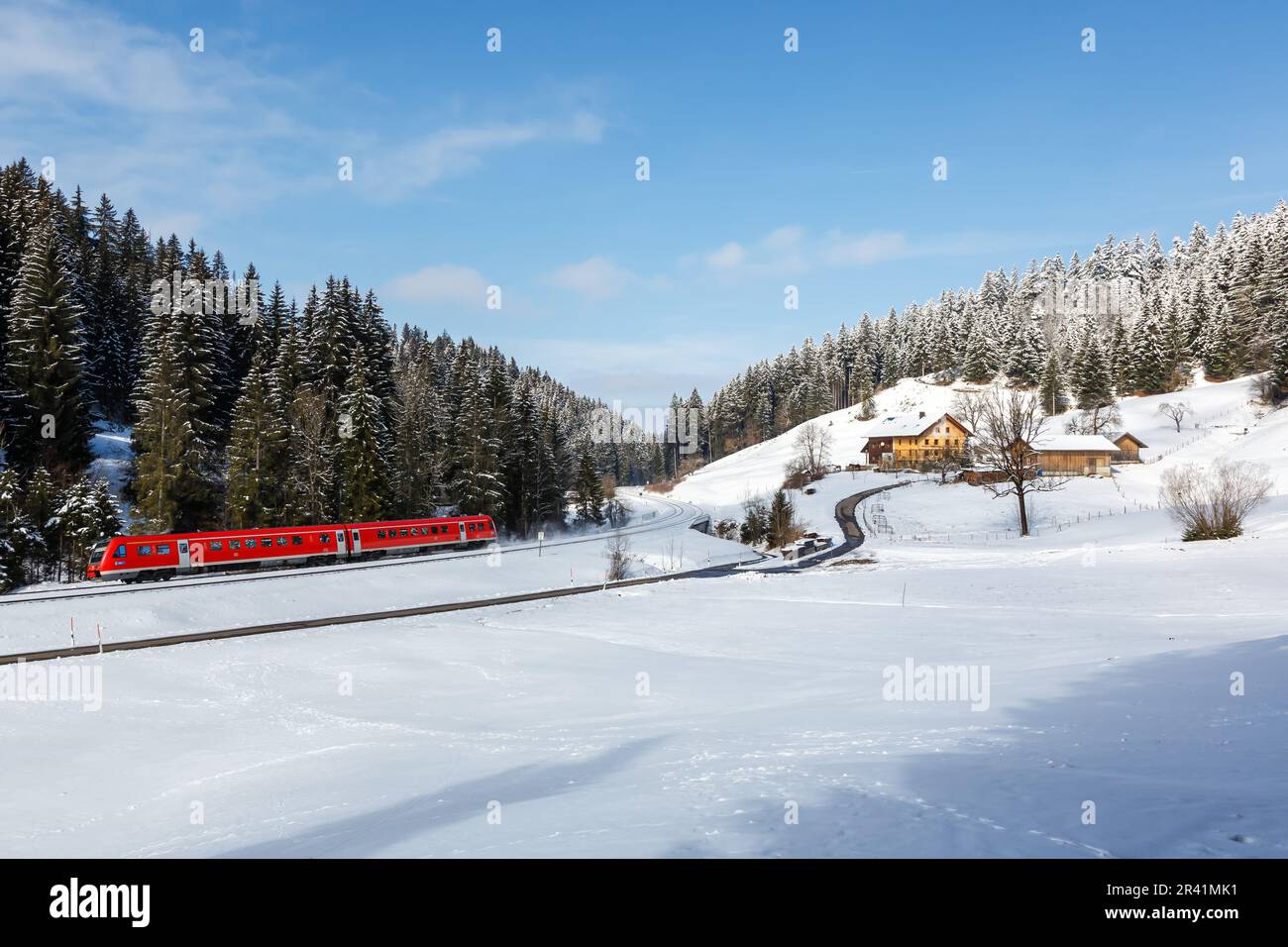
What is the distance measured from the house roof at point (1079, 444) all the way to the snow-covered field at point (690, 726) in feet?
176

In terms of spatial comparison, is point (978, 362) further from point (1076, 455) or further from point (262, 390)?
point (262, 390)

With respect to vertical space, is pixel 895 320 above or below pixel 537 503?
above

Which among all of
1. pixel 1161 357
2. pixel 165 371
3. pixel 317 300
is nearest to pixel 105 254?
pixel 317 300

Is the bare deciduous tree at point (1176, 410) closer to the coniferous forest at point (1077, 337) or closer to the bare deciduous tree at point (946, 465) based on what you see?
the coniferous forest at point (1077, 337)

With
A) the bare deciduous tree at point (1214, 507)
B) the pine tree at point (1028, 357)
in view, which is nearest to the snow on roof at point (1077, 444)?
the bare deciduous tree at point (1214, 507)

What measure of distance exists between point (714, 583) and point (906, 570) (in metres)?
10.9

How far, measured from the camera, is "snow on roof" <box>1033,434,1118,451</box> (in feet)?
272

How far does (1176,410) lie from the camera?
302ft

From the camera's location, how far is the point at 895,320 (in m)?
172

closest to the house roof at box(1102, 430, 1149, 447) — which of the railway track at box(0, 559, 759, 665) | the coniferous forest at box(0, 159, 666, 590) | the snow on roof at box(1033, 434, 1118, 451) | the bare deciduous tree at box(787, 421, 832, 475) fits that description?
the snow on roof at box(1033, 434, 1118, 451)

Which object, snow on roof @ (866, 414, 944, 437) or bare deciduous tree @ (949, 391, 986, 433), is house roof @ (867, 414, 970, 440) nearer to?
snow on roof @ (866, 414, 944, 437)

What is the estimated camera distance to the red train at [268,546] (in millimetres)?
33812
